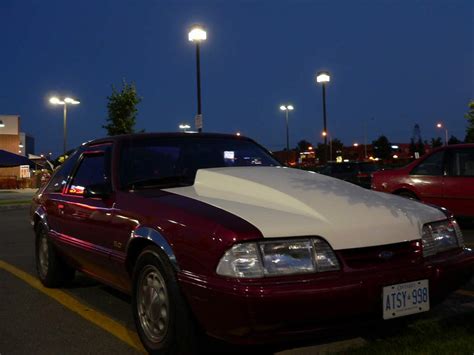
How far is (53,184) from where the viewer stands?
5777 mm

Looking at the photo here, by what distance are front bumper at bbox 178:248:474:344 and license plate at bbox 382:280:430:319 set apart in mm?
38

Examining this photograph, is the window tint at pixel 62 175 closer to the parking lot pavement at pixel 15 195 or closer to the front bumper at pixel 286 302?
the front bumper at pixel 286 302

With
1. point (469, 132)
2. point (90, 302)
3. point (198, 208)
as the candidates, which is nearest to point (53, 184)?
point (90, 302)

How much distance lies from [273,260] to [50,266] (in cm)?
335

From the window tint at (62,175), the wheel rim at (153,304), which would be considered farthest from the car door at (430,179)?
the wheel rim at (153,304)

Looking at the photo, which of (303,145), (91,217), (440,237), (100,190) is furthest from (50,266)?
(303,145)

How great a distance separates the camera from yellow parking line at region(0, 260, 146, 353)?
13.4ft

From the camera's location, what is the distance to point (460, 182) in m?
9.23

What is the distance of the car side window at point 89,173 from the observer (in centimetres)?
478

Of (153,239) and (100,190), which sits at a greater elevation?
(100,190)

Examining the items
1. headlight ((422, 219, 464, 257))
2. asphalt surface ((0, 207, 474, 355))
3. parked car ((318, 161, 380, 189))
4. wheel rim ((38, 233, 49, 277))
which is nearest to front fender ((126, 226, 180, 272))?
asphalt surface ((0, 207, 474, 355))

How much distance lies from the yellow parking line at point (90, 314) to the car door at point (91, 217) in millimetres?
354

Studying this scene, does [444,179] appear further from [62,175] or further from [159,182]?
[159,182]

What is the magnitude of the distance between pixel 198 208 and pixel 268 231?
54 cm
